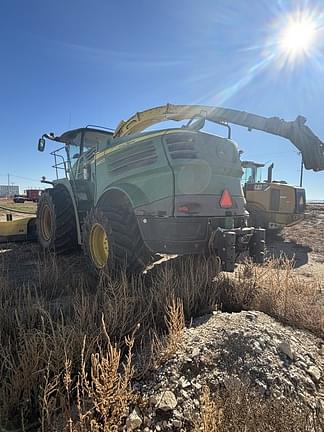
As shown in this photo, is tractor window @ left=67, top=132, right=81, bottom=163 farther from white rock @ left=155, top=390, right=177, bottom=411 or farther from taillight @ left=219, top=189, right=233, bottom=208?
white rock @ left=155, top=390, right=177, bottom=411

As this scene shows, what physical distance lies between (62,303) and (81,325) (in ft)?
3.19

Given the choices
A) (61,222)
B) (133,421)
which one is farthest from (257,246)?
(61,222)

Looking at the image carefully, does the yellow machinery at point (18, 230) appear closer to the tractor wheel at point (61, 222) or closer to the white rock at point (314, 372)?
the tractor wheel at point (61, 222)

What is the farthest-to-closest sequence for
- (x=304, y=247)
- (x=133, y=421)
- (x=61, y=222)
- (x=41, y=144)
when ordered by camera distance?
1. (x=304, y=247)
2. (x=41, y=144)
3. (x=61, y=222)
4. (x=133, y=421)

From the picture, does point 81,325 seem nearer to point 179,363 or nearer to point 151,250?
point 179,363

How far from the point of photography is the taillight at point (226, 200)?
4.00 metres

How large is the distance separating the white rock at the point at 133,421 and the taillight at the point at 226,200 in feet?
9.03

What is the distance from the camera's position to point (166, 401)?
1.82 meters

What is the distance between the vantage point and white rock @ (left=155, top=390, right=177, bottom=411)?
178 cm

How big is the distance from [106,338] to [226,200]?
2.40 m

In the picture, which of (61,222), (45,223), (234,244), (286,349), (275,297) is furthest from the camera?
(45,223)

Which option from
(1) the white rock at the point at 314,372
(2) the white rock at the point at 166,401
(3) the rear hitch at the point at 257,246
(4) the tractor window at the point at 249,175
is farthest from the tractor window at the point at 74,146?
(4) the tractor window at the point at 249,175

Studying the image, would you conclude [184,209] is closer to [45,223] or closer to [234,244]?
[234,244]

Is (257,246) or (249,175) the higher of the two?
(249,175)
